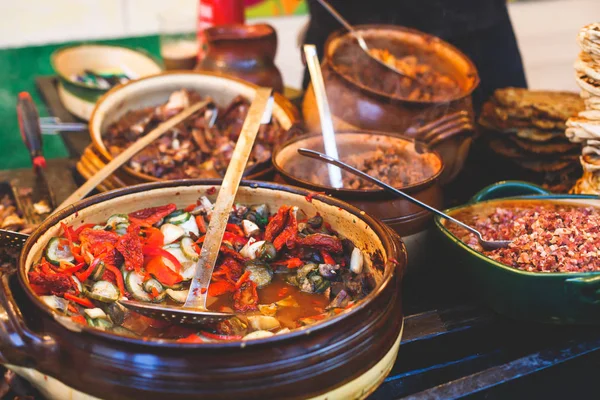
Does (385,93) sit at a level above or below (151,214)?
above

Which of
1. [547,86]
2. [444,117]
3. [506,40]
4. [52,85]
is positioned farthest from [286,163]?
[547,86]

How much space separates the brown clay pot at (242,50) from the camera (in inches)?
98.9

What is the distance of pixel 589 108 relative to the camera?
171 cm

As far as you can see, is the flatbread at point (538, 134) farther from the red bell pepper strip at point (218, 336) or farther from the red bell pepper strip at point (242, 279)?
the red bell pepper strip at point (218, 336)

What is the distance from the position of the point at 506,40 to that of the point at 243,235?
2.00 m

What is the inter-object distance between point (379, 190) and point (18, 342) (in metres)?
0.90

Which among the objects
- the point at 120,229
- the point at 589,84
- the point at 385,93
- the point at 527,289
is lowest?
the point at 527,289

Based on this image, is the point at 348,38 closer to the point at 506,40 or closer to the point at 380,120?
the point at 380,120

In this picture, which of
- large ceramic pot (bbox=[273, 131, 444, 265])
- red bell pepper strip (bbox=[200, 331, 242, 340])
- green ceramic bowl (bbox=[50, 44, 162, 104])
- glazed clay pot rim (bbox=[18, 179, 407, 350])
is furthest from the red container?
red bell pepper strip (bbox=[200, 331, 242, 340])

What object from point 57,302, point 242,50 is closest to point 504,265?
point 57,302

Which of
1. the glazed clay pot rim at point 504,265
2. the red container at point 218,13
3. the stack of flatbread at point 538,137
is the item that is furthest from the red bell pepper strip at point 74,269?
the red container at point 218,13

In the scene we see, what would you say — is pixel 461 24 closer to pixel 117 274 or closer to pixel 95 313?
pixel 117 274

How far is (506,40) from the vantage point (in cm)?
289

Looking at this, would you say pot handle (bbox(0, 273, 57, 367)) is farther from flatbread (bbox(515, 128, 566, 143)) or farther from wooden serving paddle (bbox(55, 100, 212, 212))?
flatbread (bbox(515, 128, 566, 143))
